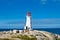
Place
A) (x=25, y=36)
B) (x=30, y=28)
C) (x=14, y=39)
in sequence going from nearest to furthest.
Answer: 1. (x=14, y=39)
2. (x=25, y=36)
3. (x=30, y=28)

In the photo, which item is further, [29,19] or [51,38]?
[29,19]

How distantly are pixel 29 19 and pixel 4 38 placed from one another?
12714 millimetres

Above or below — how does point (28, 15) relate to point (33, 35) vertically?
above

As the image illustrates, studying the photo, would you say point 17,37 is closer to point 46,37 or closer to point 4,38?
point 4,38

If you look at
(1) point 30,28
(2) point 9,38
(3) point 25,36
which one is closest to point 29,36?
(3) point 25,36

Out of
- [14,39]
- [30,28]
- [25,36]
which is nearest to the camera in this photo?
[14,39]

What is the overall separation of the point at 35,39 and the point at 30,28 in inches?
500

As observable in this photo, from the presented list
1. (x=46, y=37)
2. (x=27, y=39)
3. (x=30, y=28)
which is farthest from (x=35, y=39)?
(x=30, y=28)

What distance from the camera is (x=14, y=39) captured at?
38.2 meters

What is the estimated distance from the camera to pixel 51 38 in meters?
39.8

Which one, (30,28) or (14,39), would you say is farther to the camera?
(30,28)

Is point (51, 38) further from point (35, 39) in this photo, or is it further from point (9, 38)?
point (9, 38)

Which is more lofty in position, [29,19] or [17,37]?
[29,19]

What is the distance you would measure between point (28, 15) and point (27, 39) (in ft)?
44.8
